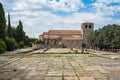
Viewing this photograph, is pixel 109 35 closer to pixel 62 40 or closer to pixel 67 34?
pixel 62 40

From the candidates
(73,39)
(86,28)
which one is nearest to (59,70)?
(73,39)

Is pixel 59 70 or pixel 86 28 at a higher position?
pixel 86 28

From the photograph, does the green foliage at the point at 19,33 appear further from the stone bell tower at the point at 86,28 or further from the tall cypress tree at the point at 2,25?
the stone bell tower at the point at 86,28

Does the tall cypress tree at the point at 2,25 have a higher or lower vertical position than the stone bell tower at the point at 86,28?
lower

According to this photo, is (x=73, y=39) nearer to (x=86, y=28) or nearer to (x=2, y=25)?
(x=86, y=28)

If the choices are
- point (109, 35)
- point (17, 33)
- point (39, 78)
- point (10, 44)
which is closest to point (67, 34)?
point (17, 33)

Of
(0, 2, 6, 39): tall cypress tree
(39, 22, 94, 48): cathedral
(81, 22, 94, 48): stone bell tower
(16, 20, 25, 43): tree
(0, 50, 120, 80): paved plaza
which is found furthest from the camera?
(81, 22, 94, 48): stone bell tower

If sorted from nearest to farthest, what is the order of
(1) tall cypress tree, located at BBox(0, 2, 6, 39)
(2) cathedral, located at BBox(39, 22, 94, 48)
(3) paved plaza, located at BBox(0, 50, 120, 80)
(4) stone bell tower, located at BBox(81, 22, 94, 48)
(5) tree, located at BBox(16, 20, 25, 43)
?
(3) paved plaza, located at BBox(0, 50, 120, 80) → (1) tall cypress tree, located at BBox(0, 2, 6, 39) → (5) tree, located at BBox(16, 20, 25, 43) → (2) cathedral, located at BBox(39, 22, 94, 48) → (4) stone bell tower, located at BBox(81, 22, 94, 48)

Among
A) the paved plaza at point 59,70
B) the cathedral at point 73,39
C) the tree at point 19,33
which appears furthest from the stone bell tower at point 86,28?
the paved plaza at point 59,70

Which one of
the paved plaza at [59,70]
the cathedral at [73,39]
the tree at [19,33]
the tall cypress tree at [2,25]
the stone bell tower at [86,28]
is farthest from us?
the stone bell tower at [86,28]

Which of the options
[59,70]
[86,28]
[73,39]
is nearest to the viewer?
[59,70]

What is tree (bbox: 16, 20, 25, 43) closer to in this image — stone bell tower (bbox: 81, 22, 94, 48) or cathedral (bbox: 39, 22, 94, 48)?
cathedral (bbox: 39, 22, 94, 48)

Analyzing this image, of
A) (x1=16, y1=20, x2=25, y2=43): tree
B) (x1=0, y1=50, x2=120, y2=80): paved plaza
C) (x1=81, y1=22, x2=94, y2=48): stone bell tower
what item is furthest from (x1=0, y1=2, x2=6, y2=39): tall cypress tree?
(x1=81, y1=22, x2=94, y2=48): stone bell tower

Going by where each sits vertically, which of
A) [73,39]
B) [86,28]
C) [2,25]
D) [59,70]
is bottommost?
[59,70]
